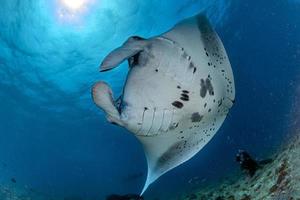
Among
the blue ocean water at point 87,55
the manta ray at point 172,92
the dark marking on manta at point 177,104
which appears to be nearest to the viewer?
the manta ray at point 172,92

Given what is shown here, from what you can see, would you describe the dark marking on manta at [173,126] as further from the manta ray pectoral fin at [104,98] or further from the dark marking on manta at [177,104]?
the manta ray pectoral fin at [104,98]

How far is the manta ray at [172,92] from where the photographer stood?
10.7ft

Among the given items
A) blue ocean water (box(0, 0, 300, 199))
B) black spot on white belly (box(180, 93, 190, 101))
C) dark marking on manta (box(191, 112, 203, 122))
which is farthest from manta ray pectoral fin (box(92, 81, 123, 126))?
blue ocean water (box(0, 0, 300, 199))

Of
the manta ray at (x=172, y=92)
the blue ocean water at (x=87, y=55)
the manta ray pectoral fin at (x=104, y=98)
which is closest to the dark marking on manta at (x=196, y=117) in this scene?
the manta ray at (x=172, y=92)

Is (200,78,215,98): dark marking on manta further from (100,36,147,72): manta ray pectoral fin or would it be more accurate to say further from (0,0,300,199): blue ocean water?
(0,0,300,199): blue ocean water

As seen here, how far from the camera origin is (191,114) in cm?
363

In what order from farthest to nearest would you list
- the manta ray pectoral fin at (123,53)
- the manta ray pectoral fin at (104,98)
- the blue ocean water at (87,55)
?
the blue ocean water at (87,55) → the manta ray pectoral fin at (104,98) → the manta ray pectoral fin at (123,53)

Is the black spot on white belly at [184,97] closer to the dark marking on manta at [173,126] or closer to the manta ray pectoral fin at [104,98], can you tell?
the dark marking on manta at [173,126]

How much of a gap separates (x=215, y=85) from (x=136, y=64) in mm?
1000

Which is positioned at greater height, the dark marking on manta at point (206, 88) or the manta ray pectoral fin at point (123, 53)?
the manta ray pectoral fin at point (123, 53)

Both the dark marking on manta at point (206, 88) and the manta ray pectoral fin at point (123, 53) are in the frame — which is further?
the dark marking on manta at point (206, 88)

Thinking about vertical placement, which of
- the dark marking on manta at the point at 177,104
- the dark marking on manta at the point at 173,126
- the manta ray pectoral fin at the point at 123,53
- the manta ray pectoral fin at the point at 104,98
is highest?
the manta ray pectoral fin at the point at 123,53

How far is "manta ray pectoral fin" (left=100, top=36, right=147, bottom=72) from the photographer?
9.00 ft

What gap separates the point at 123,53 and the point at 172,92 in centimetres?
78
